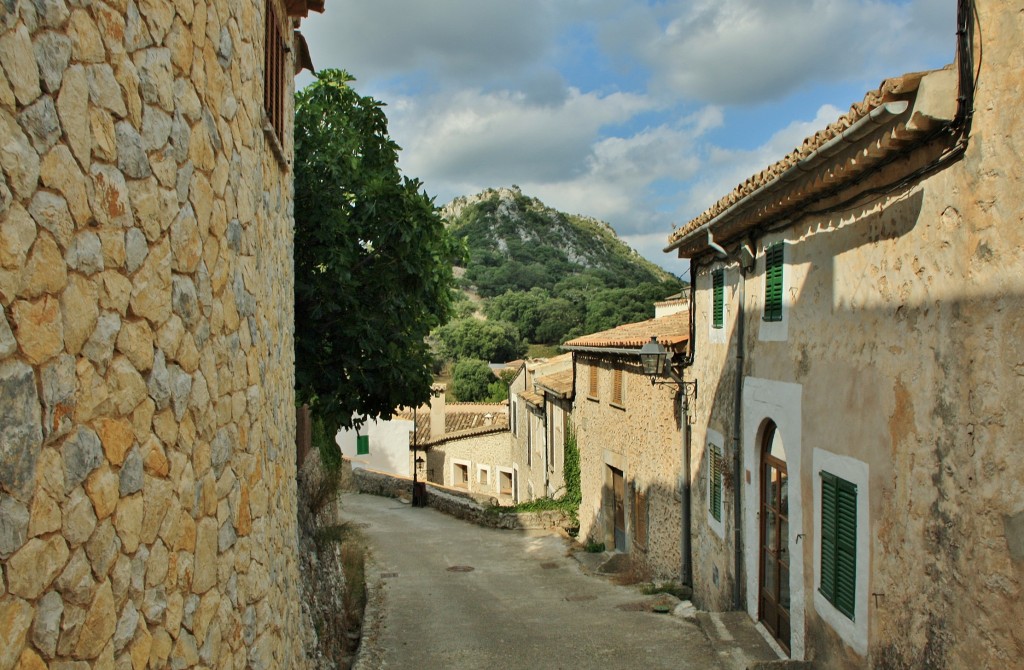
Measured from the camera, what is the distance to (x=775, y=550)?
29.5 feet

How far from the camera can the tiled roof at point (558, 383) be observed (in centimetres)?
2161

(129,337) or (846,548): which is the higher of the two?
(129,337)

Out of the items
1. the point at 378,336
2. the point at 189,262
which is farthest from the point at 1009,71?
the point at 378,336

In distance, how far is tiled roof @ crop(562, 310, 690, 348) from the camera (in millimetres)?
12919

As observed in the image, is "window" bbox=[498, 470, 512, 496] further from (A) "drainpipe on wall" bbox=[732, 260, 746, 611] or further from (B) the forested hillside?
(A) "drainpipe on wall" bbox=[732, 260, 746, 611]

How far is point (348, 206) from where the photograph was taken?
11359 mm

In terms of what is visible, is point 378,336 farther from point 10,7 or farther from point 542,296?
point 542,296

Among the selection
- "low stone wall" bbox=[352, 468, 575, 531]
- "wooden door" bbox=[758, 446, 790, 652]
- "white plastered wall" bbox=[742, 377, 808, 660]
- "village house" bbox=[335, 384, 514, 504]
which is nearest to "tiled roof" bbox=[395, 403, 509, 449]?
"village house" bbox=[335, 384, 514, 504]

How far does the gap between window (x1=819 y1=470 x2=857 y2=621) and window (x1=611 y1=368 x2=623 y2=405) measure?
9063 mm

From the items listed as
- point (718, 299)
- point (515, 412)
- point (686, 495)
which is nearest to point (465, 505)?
point (515, 412)

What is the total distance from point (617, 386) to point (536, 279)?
77.9m

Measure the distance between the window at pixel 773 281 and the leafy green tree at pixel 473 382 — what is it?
47777 millimetres

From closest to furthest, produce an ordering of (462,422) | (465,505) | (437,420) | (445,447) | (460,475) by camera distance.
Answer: (465,505) → (460,475) → (445,447) → (437,420) → (462,422)

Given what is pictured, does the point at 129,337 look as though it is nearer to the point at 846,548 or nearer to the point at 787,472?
the point at 846,548
